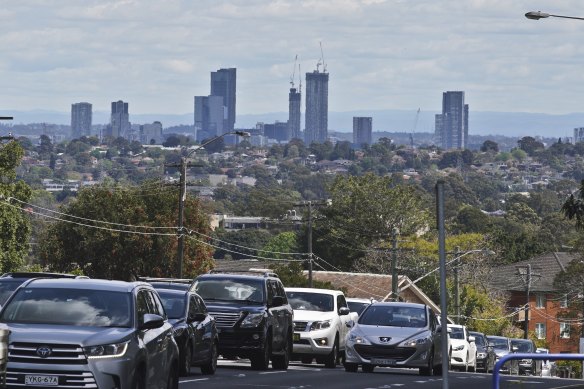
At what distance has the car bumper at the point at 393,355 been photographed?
3164 centimetres

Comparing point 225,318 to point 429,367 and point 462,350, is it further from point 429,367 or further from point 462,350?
point 462,350

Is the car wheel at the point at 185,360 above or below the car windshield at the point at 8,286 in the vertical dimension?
below

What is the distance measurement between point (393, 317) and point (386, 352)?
124 centimetres

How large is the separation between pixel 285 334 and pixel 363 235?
8927cm

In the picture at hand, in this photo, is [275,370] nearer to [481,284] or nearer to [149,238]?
[149,238]

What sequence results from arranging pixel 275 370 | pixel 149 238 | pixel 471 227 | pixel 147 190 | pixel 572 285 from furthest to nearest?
pixel 471 227
pixel 572 285
pixel 147 190
pixel 149 238
pixel 275 370

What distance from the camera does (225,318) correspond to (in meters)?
29.7

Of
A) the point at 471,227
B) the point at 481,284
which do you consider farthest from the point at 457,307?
the point at 471,227

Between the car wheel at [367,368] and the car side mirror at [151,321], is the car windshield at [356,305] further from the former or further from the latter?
the car side mirror at [151,321]

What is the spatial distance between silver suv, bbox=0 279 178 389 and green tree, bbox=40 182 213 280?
2463 inches

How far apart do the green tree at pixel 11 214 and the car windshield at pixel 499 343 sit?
24.5m

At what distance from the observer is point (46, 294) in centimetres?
1900

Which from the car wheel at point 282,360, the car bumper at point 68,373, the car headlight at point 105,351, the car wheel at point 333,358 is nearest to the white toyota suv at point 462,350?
the car wheel at point 333,358

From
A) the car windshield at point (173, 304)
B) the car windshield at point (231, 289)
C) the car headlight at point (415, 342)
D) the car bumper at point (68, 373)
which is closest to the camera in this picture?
the car bumper at point (68, 373)
